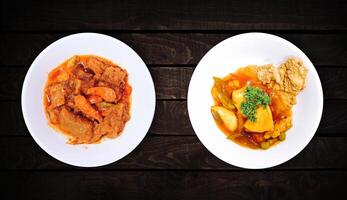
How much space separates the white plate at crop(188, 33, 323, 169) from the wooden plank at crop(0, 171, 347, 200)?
0.21 m

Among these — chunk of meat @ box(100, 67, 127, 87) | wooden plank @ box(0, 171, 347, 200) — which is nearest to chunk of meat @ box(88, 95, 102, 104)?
chunk of meat @ box(100, 67, 127, 87)

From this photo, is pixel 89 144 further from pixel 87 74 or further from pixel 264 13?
pixel 264 13

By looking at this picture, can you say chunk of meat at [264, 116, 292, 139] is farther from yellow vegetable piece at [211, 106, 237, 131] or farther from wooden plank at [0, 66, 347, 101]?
wooden plank at [0, 66, 347, 101]

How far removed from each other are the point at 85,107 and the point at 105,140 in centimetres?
24

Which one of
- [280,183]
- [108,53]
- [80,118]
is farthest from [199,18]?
[280,183]

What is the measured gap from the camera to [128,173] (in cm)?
269

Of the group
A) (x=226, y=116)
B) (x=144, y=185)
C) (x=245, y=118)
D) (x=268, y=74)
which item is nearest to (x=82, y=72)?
(x=144, y=185)

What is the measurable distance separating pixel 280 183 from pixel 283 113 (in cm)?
48

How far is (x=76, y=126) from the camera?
97.8 inches

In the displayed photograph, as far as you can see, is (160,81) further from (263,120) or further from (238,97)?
(263,120)

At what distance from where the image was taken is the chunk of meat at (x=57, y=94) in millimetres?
2490

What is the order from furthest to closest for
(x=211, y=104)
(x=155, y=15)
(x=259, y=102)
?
(x=155, y=15) → (x=211, y=104) → (x=259, y=102)

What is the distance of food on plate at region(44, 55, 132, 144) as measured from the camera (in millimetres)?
2498

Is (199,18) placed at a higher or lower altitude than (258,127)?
higher
